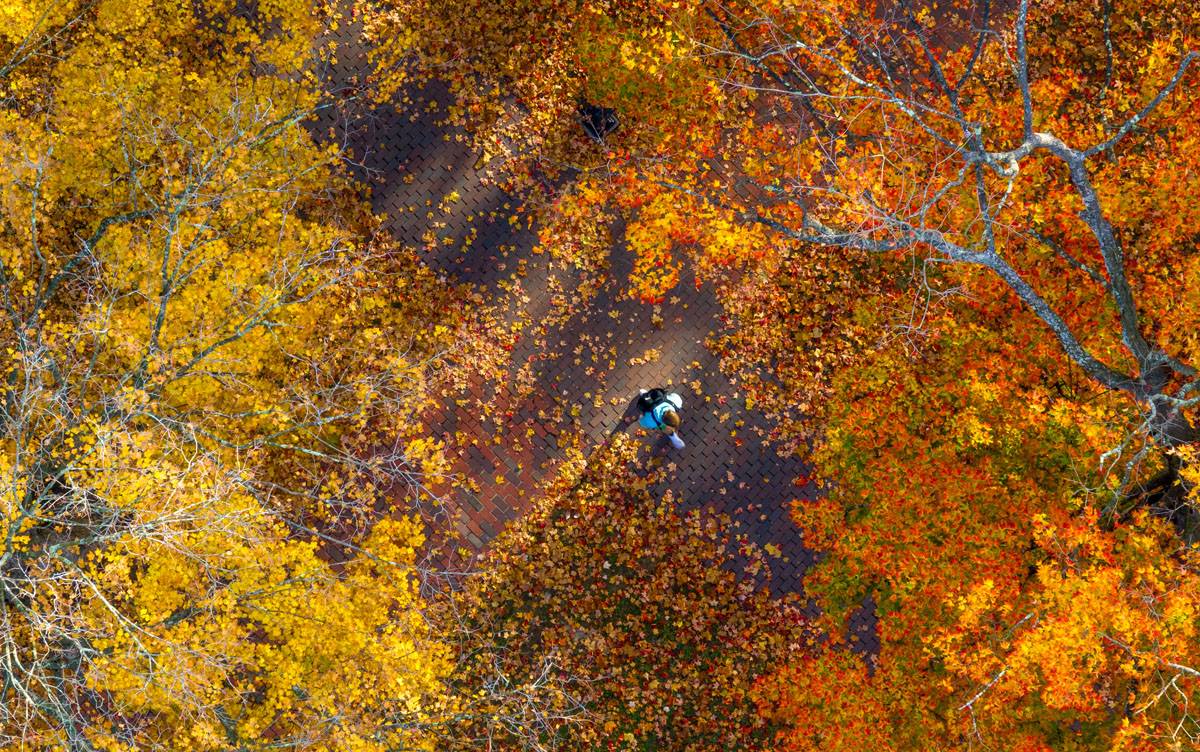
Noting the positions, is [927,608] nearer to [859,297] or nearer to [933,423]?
[933,423]

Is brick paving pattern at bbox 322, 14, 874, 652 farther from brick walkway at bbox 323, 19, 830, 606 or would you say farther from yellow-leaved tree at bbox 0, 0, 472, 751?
yellow-leaved tree at bbox 0, 0, 472, 751

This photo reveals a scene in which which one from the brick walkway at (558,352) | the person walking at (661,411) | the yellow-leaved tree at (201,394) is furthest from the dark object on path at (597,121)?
the person walking at (661,411)

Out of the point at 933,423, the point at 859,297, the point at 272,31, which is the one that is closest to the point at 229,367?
the point at 272,31

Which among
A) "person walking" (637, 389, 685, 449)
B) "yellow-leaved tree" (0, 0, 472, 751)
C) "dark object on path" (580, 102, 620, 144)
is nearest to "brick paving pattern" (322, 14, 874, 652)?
"person walking" (637, 389, 685, 449)

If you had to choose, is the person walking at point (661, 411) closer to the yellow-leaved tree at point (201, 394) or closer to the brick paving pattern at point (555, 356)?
the brick paving pattern at point (555, 356)

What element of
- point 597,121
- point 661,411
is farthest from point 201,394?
point 597,121
